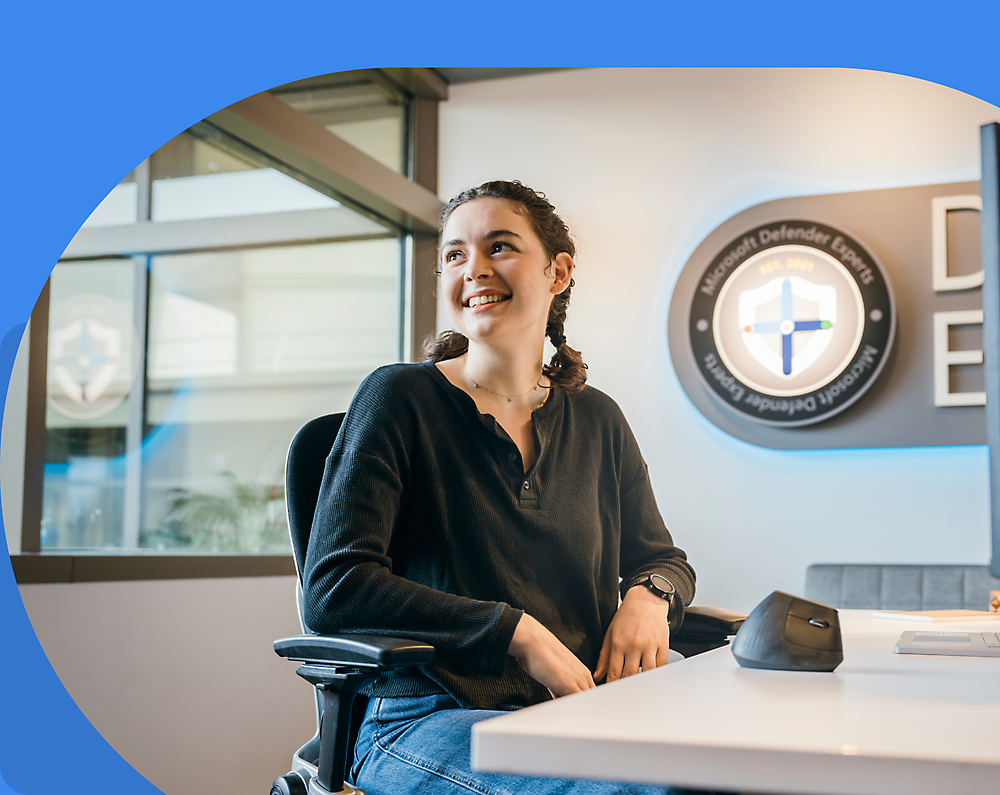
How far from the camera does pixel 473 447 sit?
1.30 m

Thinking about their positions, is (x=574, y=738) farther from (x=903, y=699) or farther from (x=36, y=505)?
(x=36, y=505)

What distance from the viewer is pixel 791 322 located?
329 cm

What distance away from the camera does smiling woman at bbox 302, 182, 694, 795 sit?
106cm

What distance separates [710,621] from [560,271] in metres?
0.65

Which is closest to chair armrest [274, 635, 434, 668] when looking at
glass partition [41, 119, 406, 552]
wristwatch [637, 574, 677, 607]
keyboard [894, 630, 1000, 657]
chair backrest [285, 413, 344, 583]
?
chair backrest [285, 413, 344, 583]

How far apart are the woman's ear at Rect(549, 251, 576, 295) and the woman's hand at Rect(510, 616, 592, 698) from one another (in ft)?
2.12

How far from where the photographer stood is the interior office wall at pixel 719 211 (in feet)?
10.3

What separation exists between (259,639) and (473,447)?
185 cm

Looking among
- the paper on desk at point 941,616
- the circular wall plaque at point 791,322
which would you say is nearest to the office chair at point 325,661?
the paper on desk at point 941,616

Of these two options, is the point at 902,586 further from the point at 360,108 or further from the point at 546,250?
the point at 360,108

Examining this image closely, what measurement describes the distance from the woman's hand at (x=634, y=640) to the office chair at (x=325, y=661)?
Answer: 35 cm

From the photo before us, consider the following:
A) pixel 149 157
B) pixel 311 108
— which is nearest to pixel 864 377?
pixel 311 108

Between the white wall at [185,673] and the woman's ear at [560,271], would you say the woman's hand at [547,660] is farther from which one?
the white wall at [185,673]

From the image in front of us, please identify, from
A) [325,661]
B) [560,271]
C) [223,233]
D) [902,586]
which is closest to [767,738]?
[325,661]
